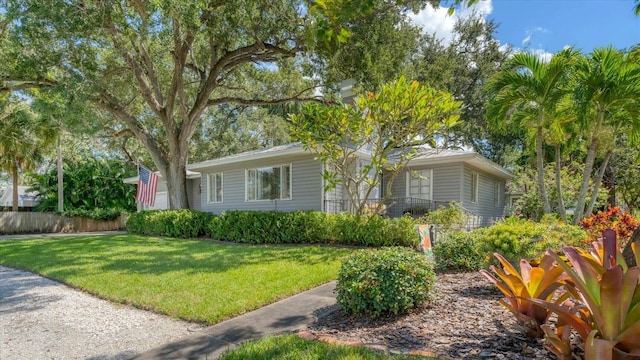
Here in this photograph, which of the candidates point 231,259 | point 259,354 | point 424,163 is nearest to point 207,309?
point 259,354

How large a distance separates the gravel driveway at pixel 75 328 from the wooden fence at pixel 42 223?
60.2 ft

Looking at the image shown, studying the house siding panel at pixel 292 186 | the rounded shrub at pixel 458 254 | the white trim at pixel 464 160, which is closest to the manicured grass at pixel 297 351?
the rounded shrub at pixel 458 254

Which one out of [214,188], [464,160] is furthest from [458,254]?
[214,188]

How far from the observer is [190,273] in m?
7.11

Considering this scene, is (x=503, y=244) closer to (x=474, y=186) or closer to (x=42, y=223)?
(x=474, y=186)

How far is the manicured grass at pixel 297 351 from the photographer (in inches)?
120

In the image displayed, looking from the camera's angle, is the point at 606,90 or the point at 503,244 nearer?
the point at 503,244

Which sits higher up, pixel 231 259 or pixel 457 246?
pixel 457 246

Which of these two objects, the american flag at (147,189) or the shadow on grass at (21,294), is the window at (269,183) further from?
the shadow on grass at (21,294)

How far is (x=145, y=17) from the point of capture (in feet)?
33.6

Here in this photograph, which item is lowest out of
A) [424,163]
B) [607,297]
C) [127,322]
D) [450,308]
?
[127,322]

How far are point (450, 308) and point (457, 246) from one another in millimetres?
2258

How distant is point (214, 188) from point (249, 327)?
1523cm

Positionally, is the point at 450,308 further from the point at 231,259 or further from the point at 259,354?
the point at 231,259
